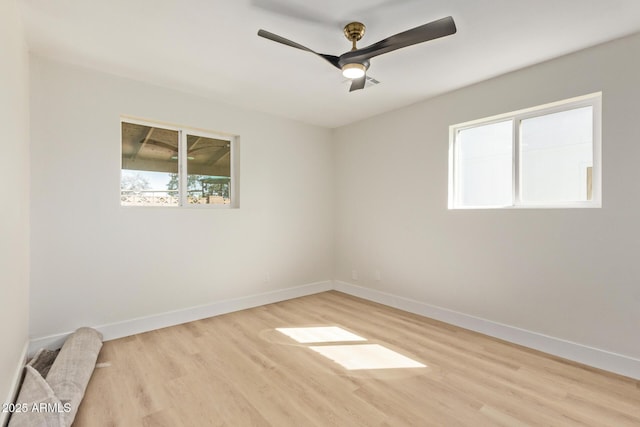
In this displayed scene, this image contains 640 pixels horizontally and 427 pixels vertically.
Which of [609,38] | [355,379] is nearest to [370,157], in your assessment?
[609,38]

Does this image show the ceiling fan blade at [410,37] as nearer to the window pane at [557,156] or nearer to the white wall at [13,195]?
the window pane at [557,156]

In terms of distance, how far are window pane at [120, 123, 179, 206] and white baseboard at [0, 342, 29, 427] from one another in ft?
4.74

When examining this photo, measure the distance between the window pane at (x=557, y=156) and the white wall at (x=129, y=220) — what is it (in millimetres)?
2792

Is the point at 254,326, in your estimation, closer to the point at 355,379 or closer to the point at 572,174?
the point at 355,379

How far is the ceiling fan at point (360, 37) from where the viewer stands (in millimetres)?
1697

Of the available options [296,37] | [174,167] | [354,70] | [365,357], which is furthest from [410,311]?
[174,167]

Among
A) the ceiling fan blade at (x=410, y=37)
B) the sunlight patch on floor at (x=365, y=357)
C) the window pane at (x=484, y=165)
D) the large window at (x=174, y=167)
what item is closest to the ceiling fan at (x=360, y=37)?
the ceiling fan blade at (x=410, y=37)

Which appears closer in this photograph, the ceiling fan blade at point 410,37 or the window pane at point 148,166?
the ceiling fan blade at point 410,37

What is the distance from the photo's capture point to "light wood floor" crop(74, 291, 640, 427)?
69.8 inches

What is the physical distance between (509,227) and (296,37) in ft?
8.47

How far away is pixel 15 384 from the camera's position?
1924 millimetres

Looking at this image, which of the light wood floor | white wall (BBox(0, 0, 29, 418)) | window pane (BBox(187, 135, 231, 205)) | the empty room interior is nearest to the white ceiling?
the empty room interior

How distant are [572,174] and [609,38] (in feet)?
3.44

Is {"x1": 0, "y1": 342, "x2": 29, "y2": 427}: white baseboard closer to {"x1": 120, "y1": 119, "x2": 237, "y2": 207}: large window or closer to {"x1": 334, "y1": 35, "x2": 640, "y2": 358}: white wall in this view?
{"x1": 120, "y1": 119, "x2": 237, "y2": 207}: large window
